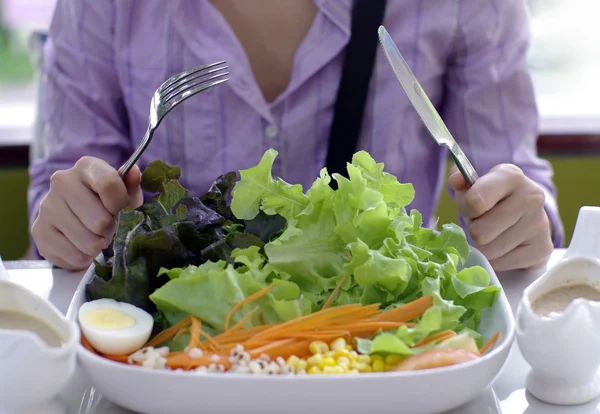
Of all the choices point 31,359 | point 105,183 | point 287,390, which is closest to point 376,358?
point 287,390

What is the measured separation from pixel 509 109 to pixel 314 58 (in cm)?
46

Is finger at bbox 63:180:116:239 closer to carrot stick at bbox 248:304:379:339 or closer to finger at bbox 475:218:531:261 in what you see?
carrot stick at bbox 248:304:379:339

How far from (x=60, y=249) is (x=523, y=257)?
776 mm

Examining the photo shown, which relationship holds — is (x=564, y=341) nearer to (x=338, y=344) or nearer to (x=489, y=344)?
(x=489, y=344)

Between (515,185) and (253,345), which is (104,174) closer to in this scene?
(253,345)

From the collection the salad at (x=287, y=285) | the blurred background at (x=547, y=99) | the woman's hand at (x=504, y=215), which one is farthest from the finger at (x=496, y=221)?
the blurred background at (x=547, y=99)

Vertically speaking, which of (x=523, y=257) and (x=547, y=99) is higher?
(x=523, y=257)

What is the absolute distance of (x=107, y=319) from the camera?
0.87 meters

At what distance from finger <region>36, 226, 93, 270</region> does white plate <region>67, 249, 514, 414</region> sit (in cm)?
48

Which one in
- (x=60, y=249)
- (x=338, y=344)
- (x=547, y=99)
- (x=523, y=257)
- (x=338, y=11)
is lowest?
(x=547, y=99)

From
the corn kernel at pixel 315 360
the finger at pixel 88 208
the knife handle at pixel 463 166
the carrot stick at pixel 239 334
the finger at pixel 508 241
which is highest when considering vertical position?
the knife handle at pixel 463 166

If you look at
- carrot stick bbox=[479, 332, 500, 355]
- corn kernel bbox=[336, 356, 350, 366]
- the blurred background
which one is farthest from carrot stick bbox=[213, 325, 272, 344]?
the blurred background

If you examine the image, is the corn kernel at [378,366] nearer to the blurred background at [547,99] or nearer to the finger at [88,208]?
the finger at [88,208]

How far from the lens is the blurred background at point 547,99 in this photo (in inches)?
105
